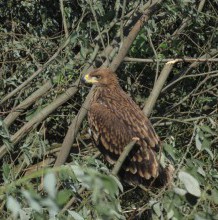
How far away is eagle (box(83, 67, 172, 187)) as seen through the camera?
509cm

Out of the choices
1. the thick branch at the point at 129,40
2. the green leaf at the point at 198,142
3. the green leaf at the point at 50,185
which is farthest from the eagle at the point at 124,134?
the green leaf at the point at 50,185

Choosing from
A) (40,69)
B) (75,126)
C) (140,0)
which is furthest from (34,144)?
(140,0)

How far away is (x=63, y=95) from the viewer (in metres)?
5.49

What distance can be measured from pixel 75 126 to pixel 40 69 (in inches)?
26.7

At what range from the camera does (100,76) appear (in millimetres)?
5539

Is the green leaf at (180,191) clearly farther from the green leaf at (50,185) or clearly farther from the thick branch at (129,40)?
the thick branch at (129,40)

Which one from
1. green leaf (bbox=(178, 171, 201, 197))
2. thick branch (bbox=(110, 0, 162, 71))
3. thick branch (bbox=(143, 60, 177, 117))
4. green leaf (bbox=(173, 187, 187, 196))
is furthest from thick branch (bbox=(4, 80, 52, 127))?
green leaf (bbox=(178, 171, 201, 197))

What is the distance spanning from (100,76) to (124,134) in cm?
61

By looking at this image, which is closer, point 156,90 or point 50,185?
point 50,185

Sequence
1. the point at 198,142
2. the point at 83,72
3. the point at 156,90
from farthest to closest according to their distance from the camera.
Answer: the point at 83,72 → the point at 156,90 → the point at 198,142

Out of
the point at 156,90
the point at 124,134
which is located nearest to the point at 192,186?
the point at 124,134

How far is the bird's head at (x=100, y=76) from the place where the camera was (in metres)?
5.50

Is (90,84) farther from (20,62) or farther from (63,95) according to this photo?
(20,62)

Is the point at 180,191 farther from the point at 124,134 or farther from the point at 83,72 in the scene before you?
the point at 83,72
